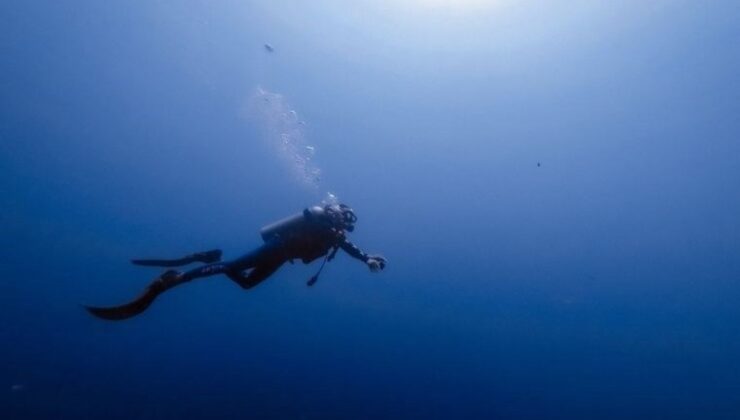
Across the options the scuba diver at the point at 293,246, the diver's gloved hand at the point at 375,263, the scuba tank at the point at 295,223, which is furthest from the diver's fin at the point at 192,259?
the diver's gloved hand at the point at 375,263

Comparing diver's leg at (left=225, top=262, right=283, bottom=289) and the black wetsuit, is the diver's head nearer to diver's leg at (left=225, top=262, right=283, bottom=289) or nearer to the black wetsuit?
the black wetsuit

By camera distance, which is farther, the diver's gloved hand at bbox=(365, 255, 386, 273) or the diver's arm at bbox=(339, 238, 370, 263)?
the diver's arm at bbox=(339, 238, 370, 263)

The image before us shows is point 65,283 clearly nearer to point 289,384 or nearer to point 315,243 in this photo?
point 289,384

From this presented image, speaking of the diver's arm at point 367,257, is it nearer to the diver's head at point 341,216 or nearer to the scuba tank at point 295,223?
the diver's head at point 341,216

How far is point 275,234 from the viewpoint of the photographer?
7195 millimetres

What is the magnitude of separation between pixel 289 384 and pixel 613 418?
52.5 m

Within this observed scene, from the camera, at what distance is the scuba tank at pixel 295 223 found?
7.00 meters

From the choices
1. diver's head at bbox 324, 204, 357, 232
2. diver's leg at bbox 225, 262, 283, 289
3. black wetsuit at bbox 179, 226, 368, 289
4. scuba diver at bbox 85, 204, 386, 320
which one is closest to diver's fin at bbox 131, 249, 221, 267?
scuba diver at bbox 85, 204, 386, 320

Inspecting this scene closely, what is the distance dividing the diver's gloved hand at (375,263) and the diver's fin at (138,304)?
2531mm

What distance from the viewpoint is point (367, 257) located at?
7.06 metres

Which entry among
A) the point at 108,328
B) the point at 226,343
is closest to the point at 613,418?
the point at 226,343

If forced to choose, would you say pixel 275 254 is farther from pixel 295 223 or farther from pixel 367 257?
pixel 367 257

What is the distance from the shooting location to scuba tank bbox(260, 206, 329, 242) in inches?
276

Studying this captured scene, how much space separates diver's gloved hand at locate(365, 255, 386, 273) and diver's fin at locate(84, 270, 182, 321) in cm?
253
